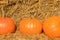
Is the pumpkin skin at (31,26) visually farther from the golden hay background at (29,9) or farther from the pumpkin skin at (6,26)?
the golden hay background at (29,9)

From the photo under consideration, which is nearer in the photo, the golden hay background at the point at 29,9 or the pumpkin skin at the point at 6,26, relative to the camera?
the pumpkin skin at the point at 6,26

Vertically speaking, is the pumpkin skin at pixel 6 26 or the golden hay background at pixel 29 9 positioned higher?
the golden hay background at pixel 29 9

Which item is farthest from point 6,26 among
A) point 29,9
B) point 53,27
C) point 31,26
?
point 53,27

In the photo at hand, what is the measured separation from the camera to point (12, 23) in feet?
10.5

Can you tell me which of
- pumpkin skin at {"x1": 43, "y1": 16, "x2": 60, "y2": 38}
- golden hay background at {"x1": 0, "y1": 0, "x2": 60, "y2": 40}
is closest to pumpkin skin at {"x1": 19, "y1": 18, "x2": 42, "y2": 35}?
pumpkin skin at {"x1": 43, "y1": 16, "x2": 60, "y2": 38}

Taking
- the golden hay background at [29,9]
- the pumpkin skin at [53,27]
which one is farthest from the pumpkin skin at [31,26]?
the golden hay background at [29,9]

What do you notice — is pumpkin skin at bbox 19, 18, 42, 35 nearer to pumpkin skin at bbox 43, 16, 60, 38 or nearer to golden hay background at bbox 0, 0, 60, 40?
pumpkin skin at bbox 43, 16, 60, 38

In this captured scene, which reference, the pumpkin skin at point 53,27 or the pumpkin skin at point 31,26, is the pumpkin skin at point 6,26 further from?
the pumpkin skin at point 53,27

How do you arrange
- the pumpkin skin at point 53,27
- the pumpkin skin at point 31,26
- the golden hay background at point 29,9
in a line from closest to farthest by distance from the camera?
the pumpkin skin at point 53,27, the pumpkin skin at point 31,26, the golden hay background at point 29,9

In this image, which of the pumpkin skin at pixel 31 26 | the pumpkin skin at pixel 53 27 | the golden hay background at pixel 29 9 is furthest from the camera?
the golden hay background at pixel 29 9

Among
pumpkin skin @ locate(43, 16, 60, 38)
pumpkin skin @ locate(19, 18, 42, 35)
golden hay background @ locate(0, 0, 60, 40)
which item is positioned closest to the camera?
pumpkin skin @ locate(43, 16, 60, 38)

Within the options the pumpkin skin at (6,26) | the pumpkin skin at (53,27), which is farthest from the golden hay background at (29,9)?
the pumpkin skin at (53,27)

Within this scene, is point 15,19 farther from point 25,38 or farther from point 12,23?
point 25,38

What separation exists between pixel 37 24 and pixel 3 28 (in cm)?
51
